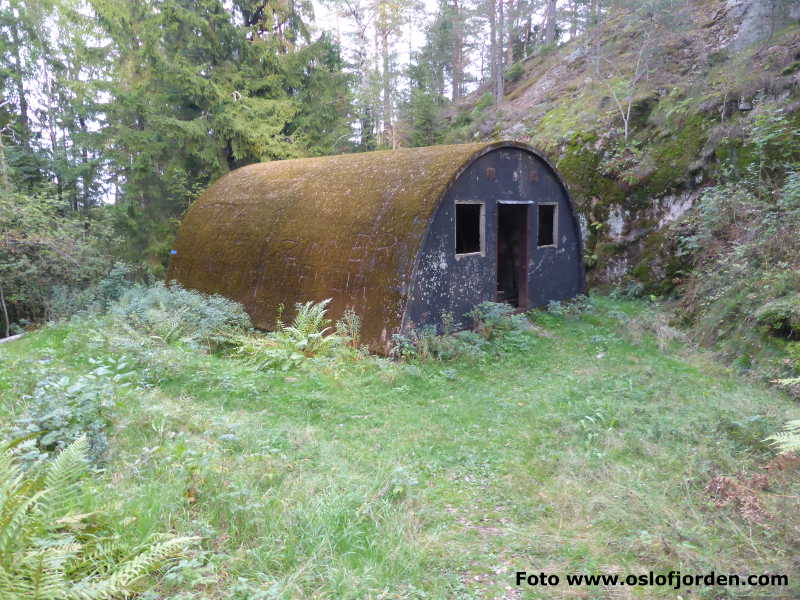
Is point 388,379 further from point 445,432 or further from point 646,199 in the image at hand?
point 646,199

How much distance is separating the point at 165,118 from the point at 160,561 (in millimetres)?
12488

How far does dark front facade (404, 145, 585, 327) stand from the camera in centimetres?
782

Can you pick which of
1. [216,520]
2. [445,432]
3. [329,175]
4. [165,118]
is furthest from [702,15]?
[216,520]

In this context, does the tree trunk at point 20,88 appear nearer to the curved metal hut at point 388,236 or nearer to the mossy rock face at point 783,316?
the curved metal hut at point 388,236

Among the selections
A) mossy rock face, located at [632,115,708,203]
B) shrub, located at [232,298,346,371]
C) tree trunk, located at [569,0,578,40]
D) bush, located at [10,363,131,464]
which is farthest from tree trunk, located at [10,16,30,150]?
tree trunk, located at [569,0,578,40]

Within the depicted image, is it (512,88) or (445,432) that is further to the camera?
(512,88)

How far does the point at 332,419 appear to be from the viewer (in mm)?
5469

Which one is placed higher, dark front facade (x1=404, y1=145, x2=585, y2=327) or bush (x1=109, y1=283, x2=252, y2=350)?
dark front facade (x1=404, y1=145, x2=585, y2=327)

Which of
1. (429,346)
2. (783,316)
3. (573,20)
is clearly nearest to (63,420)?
(429,346)

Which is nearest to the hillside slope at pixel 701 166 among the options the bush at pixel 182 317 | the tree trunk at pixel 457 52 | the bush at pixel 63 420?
the bush at pixel 63 420

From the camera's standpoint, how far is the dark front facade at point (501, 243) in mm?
7824

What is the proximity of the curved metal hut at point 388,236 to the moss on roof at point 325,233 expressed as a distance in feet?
0.08

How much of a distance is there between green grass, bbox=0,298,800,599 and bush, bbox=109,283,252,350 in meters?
0.91

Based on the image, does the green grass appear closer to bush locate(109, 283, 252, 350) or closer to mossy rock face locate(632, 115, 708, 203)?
bush locate(109, 283, 252, 350)
